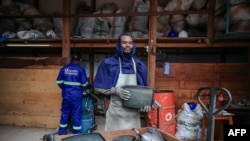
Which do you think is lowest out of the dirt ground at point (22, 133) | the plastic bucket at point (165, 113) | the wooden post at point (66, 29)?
the dirt ground at point (22, 133)

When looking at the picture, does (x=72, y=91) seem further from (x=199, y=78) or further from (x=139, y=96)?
(x=199, y=78)

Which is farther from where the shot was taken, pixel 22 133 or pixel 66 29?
pixel 66 29

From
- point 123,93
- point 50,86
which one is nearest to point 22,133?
point 50,86

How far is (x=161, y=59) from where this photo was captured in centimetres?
406

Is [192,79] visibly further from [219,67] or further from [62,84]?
[62,84]

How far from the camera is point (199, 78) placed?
3.79m

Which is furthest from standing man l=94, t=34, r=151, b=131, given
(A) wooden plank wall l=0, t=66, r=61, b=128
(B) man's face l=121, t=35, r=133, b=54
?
(A) wooden plank wall l=0, t=66, r=61, b=128

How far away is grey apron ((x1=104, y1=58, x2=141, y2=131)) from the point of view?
7.23 ft

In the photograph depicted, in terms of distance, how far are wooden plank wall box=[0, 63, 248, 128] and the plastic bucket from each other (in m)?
0.37

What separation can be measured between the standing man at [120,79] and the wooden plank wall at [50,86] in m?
1.71

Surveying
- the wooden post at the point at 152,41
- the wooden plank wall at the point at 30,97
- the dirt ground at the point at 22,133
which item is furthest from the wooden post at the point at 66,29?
the wooden post at the point at 152,41

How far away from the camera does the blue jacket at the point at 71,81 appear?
3670 millimetres

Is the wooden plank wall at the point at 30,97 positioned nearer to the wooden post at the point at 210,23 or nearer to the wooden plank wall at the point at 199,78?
the wooden plank wall at the point at 199,78

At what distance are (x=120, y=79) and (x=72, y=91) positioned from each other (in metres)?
1.64
